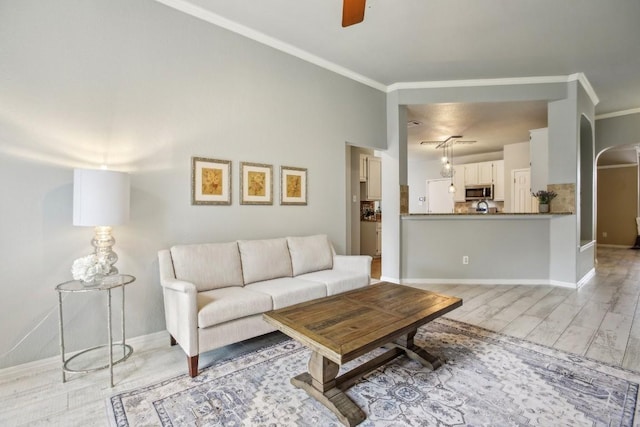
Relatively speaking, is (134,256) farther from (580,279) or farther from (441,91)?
(580,279)

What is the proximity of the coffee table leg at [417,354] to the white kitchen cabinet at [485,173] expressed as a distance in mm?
7364

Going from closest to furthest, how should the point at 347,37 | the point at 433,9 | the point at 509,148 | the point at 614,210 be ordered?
the point at 433,9 → the point at 347,37 → the point at 509,148 → the point at 614,210

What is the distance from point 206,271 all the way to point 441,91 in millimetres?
3996

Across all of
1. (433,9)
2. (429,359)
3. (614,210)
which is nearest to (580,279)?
(429,359)

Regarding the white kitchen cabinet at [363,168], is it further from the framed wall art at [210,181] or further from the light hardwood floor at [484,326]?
the framed wall art at [210,181]

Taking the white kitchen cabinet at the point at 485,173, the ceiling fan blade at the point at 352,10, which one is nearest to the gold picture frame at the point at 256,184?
the ceiling fan blade at the point at 352,10

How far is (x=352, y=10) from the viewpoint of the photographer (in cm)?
200

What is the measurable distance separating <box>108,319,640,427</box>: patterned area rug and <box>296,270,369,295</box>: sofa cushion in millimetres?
724

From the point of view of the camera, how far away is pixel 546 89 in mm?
4422

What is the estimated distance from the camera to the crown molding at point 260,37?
281 cm

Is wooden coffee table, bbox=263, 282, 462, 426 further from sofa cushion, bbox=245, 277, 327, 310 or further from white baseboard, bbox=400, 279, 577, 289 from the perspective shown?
white baseboard, bbox=400, 279, 577, 289

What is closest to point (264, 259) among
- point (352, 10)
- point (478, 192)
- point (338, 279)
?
point (338, 279)

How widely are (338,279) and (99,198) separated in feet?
6.67

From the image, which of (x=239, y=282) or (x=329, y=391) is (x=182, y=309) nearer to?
(x=239, y=282)
